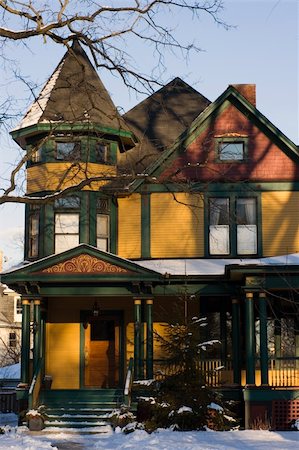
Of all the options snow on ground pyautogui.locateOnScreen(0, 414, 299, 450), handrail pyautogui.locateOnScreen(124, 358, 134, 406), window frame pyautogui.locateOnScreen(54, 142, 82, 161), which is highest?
window frame pyautogui.locateOnScreen(54, 142, 82, 161)

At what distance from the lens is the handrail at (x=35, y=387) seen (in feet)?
64.7

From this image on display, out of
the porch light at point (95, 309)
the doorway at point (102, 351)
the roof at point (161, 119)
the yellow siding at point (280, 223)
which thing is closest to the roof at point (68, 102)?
the roof at point (161, 119)

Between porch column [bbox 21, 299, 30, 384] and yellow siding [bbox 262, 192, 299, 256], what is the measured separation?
23.4ft

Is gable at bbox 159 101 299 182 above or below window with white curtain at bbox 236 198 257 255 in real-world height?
above

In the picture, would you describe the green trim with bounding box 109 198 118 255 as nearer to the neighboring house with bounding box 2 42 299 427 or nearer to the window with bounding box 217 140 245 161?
the neighboring house with bounding box 2 42 299 427

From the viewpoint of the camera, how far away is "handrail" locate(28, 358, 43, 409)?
19734 millimetres

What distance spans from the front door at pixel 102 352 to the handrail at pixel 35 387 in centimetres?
231

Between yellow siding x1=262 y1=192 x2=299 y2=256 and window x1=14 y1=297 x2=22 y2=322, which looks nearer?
yellow siding x1=262 y1=192 x2=299 y2=256

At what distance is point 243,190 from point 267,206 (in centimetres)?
86

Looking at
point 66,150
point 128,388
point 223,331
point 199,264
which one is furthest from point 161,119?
point 128,388

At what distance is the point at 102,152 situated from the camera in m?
23.9

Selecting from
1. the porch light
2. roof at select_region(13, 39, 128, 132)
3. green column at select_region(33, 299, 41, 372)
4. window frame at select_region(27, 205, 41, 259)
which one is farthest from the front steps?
roof at select_region(13, 39, 128, 132)

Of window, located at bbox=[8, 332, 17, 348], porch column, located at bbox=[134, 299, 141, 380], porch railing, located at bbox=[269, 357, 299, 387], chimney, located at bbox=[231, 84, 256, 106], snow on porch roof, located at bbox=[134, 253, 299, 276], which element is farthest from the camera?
window, located at bbox=[8, 332, 17, 348]

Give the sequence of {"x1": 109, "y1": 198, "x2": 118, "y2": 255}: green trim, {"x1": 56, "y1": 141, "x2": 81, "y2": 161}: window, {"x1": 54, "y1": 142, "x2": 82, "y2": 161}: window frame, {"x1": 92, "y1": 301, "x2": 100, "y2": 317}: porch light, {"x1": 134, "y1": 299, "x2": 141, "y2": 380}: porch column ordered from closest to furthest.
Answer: {"x1": 134, "y1": 299, "x2": 141, "y2": 380}: porch column
{"x1": 92, "y1": 301, "x2": 100, "y2": 317}: porch light
{"x1": 54, "y1": 142, "x2": 82, "y2": 161}: window frame
{"x1": 56, "y1": 141, "x2": 81, "y2": 161}: window
{"x1": 109, "y1": 198, "x2": 118, "y2": 255}: green trim
